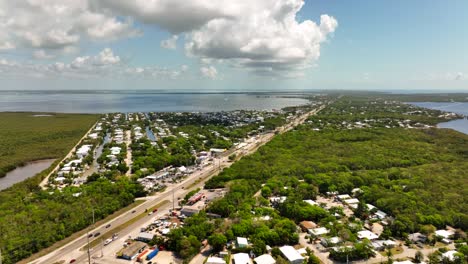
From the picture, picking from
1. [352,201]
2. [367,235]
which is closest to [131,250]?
[367,235]

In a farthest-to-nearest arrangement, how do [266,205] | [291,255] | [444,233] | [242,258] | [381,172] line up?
[381,172] < [266,205] < [444,233] < [291,255] < [242,258]

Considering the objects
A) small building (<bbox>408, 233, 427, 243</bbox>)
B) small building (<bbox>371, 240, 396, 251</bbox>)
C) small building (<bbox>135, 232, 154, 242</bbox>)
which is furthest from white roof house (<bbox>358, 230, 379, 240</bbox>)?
small building (<bbox>135, 232, 154, 242</bbox>)

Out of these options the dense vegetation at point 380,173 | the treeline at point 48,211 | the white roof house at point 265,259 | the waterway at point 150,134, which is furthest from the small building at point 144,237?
the waterway at point 150,134

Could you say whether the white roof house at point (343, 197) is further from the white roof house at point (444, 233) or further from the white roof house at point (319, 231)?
the white roof house at point (444, 233)

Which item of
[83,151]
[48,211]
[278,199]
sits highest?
[83,151]

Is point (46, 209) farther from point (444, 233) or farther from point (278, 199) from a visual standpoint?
point (444, 233)

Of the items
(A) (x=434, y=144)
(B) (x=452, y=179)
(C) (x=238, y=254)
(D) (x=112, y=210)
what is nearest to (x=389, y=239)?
(C) (x=238, y=254)

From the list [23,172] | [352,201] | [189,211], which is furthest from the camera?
[23,172]

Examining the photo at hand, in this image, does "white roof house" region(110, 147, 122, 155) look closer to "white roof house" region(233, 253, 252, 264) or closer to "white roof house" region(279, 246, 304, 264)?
"white roof house" region(233, 253, 252, 264)
